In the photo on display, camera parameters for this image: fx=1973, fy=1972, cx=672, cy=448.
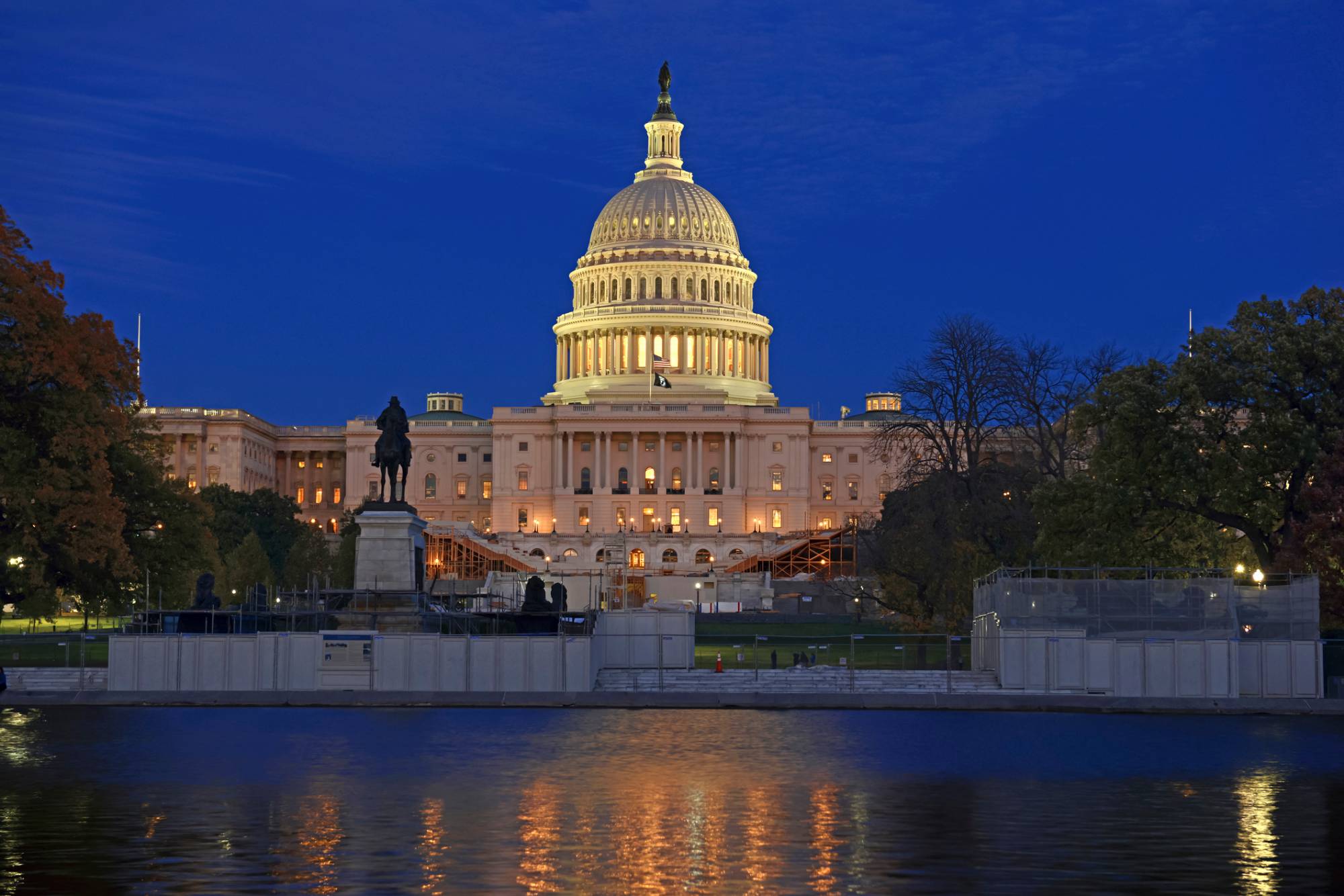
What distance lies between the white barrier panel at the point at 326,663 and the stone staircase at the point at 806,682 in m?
3.45

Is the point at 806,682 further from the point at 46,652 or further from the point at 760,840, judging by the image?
the point at 760,840

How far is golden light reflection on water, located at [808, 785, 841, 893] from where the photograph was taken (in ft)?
72.4

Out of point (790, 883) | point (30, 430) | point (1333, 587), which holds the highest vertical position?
point (30, 430)

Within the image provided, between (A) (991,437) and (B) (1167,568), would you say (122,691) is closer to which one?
(B) (1167,568)

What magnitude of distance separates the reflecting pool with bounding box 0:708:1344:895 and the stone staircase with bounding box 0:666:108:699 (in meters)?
9.94

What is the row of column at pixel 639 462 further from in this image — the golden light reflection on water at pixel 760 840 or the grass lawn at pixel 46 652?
the golden light reflection on water at pixel 760 840

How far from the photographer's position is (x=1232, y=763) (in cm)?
3588

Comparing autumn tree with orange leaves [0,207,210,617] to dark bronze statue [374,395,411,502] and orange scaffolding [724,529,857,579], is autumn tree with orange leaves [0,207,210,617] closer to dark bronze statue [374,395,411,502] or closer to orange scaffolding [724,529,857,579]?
dark bronze statue [374,395,411,502]

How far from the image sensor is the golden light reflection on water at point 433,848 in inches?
853

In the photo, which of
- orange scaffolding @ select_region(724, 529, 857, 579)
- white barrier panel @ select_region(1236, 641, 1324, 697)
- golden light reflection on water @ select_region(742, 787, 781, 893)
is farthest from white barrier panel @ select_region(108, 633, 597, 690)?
orange scaffolding @ select_region(724, 529, 857, 579)

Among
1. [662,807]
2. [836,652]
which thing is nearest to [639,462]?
[836,652]

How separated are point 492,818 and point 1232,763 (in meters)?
15.3

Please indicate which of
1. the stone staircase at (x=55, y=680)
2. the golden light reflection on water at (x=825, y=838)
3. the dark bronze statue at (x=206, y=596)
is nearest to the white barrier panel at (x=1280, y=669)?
the golden light reflection on water at (x=825, y=838)

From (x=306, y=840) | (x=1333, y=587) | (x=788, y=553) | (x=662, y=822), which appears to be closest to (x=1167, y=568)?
(x=1333, y=587)
